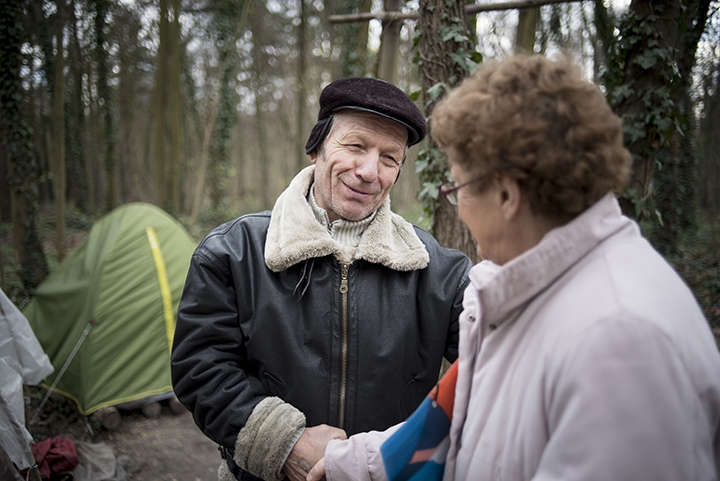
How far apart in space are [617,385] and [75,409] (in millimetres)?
4674

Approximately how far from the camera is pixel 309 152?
181 centimetres

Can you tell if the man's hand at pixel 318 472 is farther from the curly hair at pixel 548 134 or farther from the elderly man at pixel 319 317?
the curly hair at pixel 548 134

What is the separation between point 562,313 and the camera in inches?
31.7

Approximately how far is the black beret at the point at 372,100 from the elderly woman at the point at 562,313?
570 millimetres

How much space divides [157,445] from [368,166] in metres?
3.51

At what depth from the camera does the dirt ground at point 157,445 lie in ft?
11.1

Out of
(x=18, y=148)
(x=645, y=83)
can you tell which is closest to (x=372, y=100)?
(x=645, y=83)

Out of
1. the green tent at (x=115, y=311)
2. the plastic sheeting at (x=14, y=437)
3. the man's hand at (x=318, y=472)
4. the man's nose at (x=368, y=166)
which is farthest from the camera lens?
the green tent at (x=115, y=311)

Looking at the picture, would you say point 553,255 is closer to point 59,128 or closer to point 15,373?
point 15,373

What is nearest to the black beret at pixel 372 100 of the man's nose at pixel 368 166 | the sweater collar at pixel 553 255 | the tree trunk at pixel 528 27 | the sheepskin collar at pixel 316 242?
the man's nose at pixel 368 166

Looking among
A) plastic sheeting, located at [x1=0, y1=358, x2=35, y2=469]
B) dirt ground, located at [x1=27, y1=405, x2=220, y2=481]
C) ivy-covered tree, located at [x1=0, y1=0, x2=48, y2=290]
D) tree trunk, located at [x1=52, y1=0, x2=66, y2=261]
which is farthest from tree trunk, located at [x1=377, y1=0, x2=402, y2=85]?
tree trunk, located at [x1=52, y1=0, x2=66, y2=261]

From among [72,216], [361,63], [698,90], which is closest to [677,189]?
[698,90]

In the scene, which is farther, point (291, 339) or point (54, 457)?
point (54, 457)

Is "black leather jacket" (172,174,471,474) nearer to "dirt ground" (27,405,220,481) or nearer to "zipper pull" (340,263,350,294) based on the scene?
"zipper pull" (340,263,350,294)
